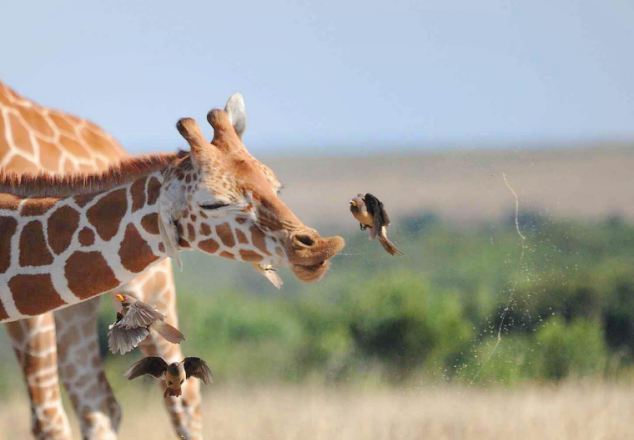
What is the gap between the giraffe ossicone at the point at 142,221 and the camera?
251 inches

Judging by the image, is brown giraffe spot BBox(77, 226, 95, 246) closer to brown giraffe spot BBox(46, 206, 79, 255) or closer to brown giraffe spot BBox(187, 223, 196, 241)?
brown giraffe spot BBox(46, 206, 79, 255)

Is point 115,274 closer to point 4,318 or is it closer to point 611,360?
point 4,318

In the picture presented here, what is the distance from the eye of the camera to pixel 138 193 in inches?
264

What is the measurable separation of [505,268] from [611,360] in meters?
15.0

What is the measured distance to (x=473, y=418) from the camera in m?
10.4

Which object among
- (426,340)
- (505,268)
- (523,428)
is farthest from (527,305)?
(505,268)

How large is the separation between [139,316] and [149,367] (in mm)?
450

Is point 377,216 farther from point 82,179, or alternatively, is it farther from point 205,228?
point 82,179

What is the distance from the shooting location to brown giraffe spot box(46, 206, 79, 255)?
679 cm

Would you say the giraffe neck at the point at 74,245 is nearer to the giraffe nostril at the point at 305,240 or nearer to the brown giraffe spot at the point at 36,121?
the giraffe nostril at the point at 305,240

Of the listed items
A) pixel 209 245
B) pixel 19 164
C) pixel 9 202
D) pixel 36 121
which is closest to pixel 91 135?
pixel 36 121

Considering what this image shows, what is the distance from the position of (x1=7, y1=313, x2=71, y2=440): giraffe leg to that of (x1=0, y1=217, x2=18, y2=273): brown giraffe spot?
1.79 metres

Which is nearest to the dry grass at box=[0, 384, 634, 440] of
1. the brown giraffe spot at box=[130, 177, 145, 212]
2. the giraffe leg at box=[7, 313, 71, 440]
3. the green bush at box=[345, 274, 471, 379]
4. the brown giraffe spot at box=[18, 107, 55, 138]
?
the giraffe leg at box=[7, 313, 71, 440]

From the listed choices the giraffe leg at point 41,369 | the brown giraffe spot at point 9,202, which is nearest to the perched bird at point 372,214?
the brown giraffe spot at point 9,202
